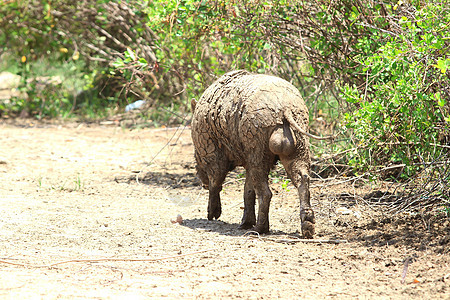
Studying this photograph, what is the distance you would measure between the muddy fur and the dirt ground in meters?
0.43

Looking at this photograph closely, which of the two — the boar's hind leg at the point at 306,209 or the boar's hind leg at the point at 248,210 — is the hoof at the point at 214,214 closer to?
the boar's hind leg at the point at 248,210

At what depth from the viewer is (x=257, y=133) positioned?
503cm

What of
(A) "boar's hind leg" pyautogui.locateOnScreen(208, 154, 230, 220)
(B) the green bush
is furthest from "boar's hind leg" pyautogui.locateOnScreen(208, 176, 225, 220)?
(B) the green bush

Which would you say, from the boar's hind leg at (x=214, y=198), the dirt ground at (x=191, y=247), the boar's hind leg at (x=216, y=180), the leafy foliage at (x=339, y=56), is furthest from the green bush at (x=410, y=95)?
the boar's hind leg at (x=214, y=198)

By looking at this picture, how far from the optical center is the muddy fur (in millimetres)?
4945

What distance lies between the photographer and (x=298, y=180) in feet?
16.4

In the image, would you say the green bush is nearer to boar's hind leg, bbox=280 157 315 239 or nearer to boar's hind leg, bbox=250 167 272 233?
boar's hind leg, bbox=280 157 315 239

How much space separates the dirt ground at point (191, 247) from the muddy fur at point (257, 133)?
426 mm

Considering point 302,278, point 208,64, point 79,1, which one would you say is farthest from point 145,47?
point 302,278

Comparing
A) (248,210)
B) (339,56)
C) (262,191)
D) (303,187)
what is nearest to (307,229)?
(303,187)

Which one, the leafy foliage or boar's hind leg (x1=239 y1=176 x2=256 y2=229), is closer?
the leafy foliage

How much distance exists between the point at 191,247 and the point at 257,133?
117cm

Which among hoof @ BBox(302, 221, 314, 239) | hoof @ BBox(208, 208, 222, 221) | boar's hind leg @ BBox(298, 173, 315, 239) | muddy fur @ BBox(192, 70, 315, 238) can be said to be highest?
muddy fur @ BBox(192, 70, 315, 238)

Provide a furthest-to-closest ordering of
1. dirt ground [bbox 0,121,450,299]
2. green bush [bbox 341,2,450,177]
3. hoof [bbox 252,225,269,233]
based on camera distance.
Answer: hoof [bbox 252,225,269,233] < green bush [bbox 341,2,450,177] < dirt ground [bbox 0,121,450,299]
